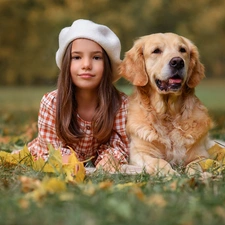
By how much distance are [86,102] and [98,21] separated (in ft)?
40.6

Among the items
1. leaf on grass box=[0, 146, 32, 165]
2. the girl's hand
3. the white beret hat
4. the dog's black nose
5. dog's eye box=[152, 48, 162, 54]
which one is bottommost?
the girl's hand

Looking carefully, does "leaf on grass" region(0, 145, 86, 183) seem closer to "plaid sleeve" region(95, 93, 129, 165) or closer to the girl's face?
"plaid sleeve" region(95, 93, 129, 165)

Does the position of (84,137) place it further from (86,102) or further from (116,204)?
(116,204)

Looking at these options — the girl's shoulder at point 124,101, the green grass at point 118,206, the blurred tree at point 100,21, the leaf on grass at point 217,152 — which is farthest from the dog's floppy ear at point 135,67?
the blurred tree at point 100,21

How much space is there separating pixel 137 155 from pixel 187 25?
14314 millimetres

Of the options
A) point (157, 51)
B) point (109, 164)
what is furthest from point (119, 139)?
point (157, 51)

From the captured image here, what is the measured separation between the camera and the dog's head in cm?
342

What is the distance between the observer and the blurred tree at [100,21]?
1636 cm

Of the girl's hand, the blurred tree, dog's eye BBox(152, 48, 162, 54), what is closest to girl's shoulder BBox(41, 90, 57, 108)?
the girl's hand

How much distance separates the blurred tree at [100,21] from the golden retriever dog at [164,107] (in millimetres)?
12026

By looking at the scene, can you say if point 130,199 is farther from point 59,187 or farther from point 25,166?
point 25,166

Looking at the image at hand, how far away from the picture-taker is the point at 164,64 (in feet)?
11.3

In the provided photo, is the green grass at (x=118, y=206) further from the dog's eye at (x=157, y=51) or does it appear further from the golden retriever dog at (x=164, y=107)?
the dog's eye at (x=157, y=51)

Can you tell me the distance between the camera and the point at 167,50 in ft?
11.6
